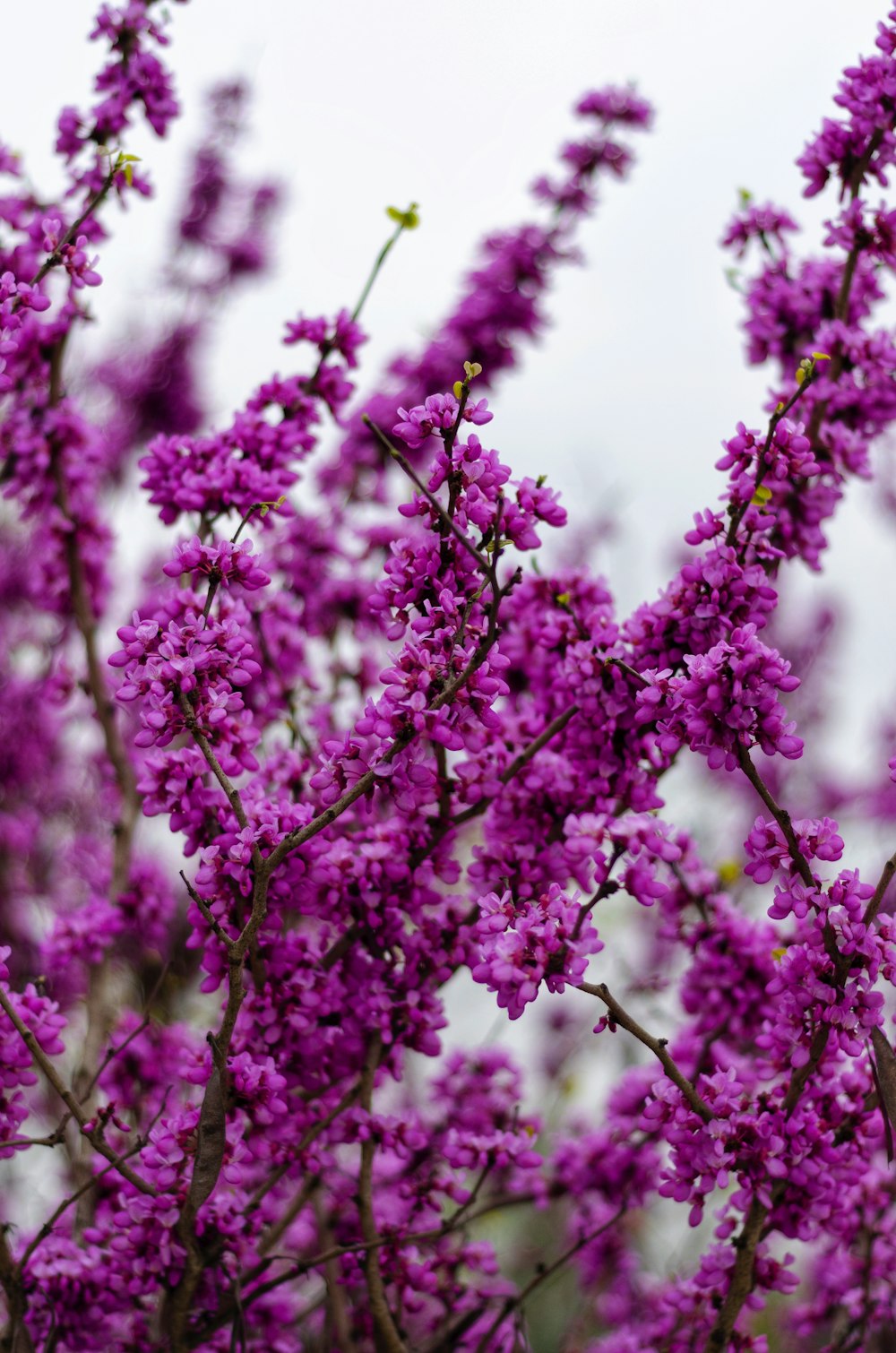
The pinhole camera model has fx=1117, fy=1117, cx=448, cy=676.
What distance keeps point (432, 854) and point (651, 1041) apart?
0.62m

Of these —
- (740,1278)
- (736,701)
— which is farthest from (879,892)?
(740,1278)

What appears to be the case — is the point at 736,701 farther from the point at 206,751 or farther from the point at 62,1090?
the point at 62,1090

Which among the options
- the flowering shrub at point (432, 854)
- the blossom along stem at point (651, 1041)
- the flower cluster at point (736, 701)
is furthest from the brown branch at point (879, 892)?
the blossom along stem at point (651, 1041)

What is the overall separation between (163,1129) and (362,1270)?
618 mm

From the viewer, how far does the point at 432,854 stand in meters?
2.23

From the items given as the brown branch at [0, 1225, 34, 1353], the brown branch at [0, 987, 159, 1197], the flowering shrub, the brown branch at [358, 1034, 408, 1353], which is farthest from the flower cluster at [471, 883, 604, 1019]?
the brown branch at [0, 1225, 34, 1353]

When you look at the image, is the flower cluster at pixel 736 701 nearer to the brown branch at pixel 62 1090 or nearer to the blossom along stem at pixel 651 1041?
the blossom along stem at pixel 651 1041

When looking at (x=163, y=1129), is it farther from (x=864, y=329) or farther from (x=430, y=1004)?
(x=864, y=329)

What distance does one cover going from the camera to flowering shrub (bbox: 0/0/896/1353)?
181cm

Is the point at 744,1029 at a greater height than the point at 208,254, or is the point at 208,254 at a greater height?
the point at 208,254

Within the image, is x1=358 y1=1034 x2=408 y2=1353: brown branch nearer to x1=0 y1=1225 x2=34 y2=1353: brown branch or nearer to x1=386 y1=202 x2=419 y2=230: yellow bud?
x1=0 y1=1225 x2=34 y2=1353: brown branch

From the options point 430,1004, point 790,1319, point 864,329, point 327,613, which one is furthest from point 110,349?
point 790,1319

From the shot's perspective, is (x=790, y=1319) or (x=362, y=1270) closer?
(x=362, y=1270)

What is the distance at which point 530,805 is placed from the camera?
233cm
